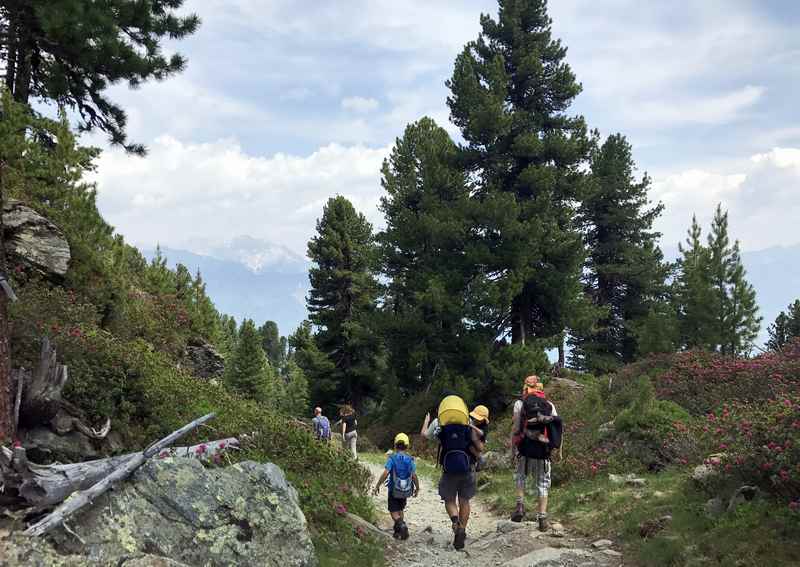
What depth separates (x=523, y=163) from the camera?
89.6 ft

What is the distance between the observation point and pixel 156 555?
5457mm

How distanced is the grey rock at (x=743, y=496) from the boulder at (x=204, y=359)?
833 inches

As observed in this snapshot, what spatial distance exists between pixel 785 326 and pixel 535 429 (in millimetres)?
40268

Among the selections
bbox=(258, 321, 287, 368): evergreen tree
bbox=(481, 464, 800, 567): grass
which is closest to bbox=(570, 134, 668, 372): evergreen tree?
bbox=(481, 464, 800, 567): grass

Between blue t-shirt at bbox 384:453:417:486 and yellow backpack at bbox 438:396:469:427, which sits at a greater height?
yellow backpack at bbox 438:396:469:427

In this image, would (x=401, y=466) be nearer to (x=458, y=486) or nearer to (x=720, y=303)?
(x=458, y=486)

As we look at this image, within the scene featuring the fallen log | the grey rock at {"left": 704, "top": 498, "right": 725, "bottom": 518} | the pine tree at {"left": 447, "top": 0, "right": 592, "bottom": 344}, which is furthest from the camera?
the pine tree at {"left": 447, "top": 0, "right": 592, "bottom": 344}

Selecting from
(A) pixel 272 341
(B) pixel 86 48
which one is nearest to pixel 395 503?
(B) pixel 86 48

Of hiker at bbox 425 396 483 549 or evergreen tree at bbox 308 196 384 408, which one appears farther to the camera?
evergreen tree at bbox 308 196 384 408

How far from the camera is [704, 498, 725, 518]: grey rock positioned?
24.8 feet

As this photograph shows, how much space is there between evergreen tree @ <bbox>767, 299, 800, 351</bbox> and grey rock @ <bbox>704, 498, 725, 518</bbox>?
38.0m

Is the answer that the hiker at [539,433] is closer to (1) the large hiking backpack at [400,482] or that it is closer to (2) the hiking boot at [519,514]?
(2) the hiking boot at [519,514]

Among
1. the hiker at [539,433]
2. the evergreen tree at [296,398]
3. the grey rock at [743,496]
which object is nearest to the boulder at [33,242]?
the hiker at [539,433]

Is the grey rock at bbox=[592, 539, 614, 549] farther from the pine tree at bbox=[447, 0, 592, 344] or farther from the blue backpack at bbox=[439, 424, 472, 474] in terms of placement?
the pine tree at bbox=[447, 0, 592, 344]
